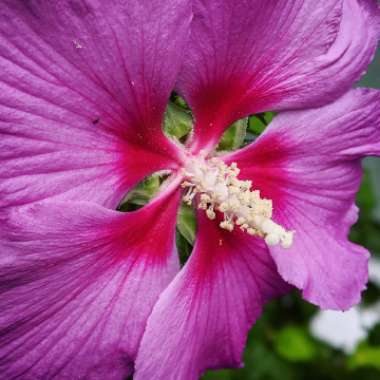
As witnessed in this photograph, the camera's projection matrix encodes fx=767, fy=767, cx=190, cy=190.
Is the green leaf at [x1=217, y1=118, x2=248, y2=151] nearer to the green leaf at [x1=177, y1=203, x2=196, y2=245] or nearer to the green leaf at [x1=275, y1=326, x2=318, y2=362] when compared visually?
the green leaf at [x1=177, y1=203, x2=196, y2=245]

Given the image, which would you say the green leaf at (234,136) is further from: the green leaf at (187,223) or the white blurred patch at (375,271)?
the white blurred patch at (375,271)

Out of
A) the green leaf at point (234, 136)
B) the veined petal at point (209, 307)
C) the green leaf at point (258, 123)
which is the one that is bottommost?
the veined petal at point (209, 307)

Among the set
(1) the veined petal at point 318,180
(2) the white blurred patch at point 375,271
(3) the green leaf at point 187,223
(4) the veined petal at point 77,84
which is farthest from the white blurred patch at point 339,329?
(4) the veined petal at point 77,84

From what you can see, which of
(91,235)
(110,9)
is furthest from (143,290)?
(110,9)

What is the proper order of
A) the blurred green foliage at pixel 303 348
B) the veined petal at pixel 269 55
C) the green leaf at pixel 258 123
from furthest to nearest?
the blurred green foliage at pixel 303 348 → the green leaf at pixel 258 123 → the veined petal at pixel 269 55

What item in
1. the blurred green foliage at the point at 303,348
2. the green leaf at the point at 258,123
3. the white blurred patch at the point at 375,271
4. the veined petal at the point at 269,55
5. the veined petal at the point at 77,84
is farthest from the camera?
the white blurred patch at the point at 375,271

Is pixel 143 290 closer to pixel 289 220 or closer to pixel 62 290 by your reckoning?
pixel 62 290

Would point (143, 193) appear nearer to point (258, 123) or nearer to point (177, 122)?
point (177, 122)

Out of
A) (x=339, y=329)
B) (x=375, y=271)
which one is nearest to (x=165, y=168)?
(x=339, y=329)
